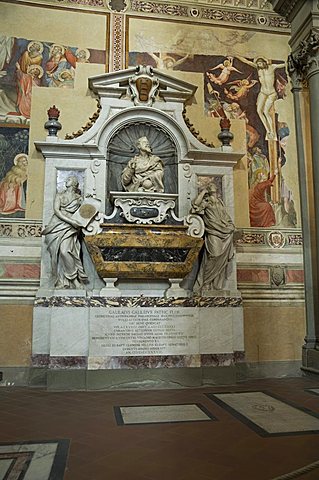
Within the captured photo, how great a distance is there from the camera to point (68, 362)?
593 cm

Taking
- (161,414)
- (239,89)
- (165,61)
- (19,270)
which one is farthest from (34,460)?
(239,89)

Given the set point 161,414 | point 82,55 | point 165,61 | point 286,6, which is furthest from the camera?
A: point 286,6

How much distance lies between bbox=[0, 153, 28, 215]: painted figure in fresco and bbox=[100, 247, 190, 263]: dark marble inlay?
152cm

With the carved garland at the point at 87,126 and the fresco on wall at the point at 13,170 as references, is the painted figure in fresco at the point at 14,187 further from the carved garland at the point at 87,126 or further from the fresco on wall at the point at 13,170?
the carved garland at the point at 87,126

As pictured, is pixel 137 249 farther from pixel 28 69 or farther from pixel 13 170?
pixel 28 69

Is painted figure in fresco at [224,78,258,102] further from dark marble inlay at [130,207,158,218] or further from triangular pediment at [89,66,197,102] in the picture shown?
dark marble inlay at [130,207,158,218]

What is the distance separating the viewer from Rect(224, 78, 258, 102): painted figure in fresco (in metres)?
7.57

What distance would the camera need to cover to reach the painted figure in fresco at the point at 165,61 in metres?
7.44

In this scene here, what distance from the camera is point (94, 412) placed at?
14.9ft

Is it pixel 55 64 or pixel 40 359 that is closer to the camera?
pixel 40 359

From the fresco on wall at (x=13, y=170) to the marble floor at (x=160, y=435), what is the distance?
8.48 feet

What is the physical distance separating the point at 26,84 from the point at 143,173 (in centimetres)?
226

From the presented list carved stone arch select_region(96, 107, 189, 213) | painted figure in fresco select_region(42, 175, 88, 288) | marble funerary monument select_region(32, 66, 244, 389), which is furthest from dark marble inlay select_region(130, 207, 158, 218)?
painted figure in fresco select_region(42, 175, 88, 288)

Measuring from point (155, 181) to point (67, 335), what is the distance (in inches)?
98.0
